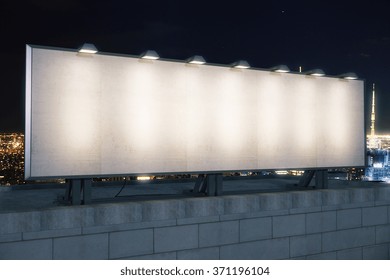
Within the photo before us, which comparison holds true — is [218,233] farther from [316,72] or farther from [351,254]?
[316,72]

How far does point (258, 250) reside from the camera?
12938 millimetres

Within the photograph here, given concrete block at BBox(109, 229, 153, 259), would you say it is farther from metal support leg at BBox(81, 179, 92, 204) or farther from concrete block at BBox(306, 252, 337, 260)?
concrete block at BBox(306, 252, 337, 260)

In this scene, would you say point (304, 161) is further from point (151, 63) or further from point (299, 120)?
point (151, 63)

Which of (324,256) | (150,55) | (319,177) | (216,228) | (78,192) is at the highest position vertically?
(150,55)

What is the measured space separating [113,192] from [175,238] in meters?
4.47

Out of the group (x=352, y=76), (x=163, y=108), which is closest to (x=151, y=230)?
(x=163, y=108)

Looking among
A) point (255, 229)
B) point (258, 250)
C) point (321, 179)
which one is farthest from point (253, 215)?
point (321, 179)

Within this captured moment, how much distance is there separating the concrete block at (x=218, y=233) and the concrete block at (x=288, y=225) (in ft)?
4.29

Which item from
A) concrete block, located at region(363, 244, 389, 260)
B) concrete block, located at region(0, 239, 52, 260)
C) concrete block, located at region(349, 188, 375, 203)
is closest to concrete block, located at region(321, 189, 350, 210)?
concrete block, located at region(349, 188, 375, 203)

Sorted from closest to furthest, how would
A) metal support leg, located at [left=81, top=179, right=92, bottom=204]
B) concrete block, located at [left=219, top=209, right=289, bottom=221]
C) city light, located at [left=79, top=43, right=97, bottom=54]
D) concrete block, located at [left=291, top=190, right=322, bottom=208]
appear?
1. city light, located at [left=79, top=43, right=97, bottom=54]
2. metal support leg, located at [left=81, top=179, right=92, bottom=204]
3. concrete block, located at [left=219, top=209, right=289, bottom=221]
4. concrete block, located at [left=291, top=190, right=322, bottom=208]

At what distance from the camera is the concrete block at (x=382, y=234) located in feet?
50.0

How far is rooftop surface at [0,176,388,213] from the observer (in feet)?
40.1

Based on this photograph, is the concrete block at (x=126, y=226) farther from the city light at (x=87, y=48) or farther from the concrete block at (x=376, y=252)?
the concrete block at (x=376, y=252)

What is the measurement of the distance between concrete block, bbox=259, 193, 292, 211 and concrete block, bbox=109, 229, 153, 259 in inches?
135
